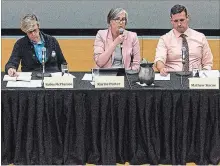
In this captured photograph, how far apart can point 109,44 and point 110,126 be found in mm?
965

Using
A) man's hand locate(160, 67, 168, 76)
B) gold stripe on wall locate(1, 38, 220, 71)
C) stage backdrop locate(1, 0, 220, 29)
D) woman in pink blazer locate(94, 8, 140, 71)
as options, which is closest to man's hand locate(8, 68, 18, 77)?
woman in pink blazer locate(94, 8, 140, 71)

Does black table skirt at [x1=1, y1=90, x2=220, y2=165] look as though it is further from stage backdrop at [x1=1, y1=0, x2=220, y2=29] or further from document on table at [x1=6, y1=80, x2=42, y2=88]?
stage backdrop at [x1=1, y1=0, x2=220, y2=29]

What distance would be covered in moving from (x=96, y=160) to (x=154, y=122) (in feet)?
1.38

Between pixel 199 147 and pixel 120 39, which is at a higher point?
pixel 120 39

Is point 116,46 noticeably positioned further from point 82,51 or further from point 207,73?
point 82,51

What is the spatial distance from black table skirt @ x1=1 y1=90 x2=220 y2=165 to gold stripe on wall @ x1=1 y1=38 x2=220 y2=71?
97.1 inches

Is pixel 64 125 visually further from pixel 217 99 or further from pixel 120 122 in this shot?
pixel 217 99

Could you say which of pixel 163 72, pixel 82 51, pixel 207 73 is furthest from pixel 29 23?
pixel 82 51

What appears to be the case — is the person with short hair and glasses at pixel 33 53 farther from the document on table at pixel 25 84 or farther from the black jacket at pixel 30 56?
the document on table at pixel 25 84

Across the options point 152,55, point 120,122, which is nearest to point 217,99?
point 120,122

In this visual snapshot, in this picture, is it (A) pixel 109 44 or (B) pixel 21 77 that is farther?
(A) pixel 109 44

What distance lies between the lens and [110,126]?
361 centimetres

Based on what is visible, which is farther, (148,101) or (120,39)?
(120,39)

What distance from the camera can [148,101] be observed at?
141 inches
